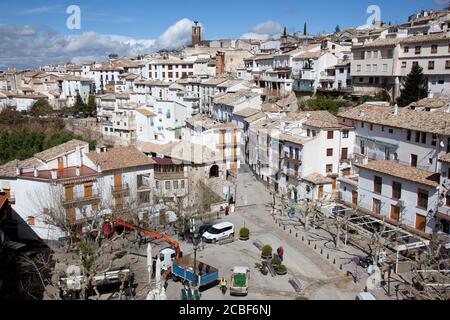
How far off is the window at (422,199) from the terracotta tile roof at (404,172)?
0.54 m

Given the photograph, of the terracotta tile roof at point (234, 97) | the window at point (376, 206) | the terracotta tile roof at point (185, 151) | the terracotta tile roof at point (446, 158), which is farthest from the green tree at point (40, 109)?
the terracotta tile roof at point (446, 158)

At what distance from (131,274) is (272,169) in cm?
1773

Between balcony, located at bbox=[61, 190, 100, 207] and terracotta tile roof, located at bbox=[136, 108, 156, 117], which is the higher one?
terracotta tile roof, located at bbox=[136, 108, 156, 117]

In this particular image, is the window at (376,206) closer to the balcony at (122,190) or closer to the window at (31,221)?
the balcony at (122,190)

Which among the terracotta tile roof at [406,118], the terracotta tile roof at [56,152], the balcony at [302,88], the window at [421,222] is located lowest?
the window at [421,222]

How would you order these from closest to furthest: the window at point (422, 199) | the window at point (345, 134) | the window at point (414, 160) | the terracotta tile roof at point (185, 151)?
the window at point (422, 199), the window at point (414, 160), the window at point (345, 134), the terracotta tile roof at point (185, 151)

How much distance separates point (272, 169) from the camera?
35.2 meters

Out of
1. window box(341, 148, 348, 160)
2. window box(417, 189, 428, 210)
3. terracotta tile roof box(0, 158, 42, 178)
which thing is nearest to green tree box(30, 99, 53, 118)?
terracotta tile roof box(0, 158, 42, 178)

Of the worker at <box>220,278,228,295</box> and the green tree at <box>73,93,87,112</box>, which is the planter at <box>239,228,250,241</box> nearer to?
the worker at <box>220,278,228,295</box>

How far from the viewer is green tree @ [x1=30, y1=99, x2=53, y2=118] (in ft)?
211

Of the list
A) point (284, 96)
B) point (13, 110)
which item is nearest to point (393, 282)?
point (284, 96)

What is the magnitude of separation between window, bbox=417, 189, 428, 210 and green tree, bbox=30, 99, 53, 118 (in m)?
55.3

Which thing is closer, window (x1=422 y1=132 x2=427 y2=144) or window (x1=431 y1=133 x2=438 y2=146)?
window (x1=431 y1=133 x2=438 y2=146)

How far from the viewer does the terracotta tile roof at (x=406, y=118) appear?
76.8 ft
